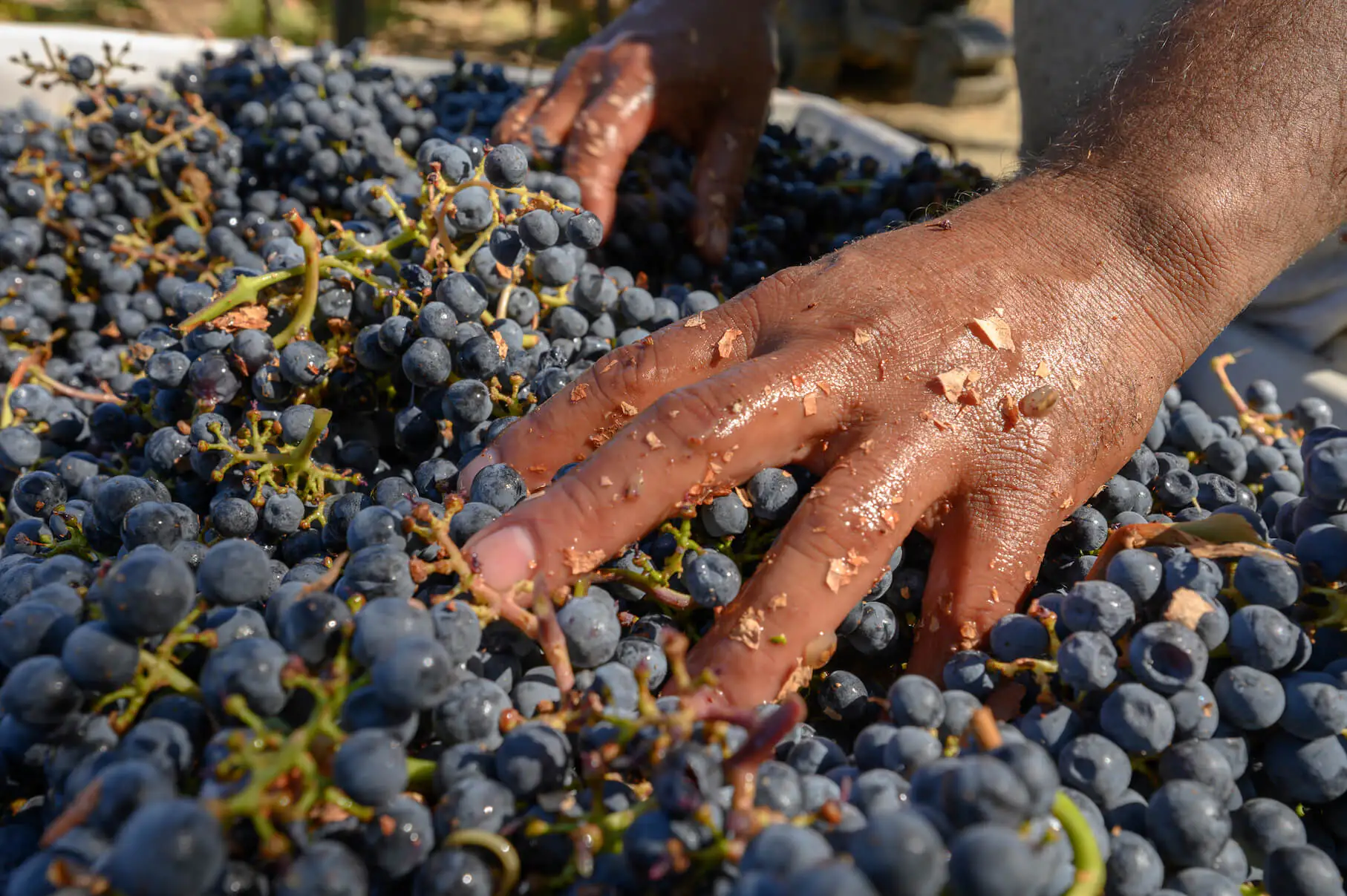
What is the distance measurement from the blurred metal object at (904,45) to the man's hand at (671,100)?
20.2ft

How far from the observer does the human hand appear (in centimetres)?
108

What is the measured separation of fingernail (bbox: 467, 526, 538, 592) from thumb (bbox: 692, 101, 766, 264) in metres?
1.22

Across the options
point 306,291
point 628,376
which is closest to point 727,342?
point 628,376

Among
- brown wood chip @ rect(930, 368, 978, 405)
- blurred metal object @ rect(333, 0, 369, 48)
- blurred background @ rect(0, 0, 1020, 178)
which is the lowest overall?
blurred background @ rect(0, 0, 1020, 178)

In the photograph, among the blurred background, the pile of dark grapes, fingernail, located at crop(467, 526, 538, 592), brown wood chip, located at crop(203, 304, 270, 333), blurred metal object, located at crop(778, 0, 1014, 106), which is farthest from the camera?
blurred metal object, located at crop(778, 0, 1014, 106)

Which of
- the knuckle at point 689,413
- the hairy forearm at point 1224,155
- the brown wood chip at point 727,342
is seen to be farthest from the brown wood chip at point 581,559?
the hairy forearm at point 1224,155

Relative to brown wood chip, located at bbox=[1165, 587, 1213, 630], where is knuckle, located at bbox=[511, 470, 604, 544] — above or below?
below

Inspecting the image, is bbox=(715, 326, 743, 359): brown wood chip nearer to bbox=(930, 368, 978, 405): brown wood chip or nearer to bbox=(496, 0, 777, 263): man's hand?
bbox=(930, 368, 978, 405): brown wood chip

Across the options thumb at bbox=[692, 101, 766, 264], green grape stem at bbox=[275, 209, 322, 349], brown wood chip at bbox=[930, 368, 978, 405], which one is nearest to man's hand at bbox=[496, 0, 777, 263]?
thumb at bbox=[692, 101, 766, 264]

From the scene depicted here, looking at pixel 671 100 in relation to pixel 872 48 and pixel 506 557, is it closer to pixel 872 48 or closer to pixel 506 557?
pixel 506 557

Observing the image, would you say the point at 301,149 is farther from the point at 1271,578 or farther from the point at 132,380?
the point at 1271,578

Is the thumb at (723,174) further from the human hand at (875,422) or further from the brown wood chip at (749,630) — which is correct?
the brown wood chip at (749,630)

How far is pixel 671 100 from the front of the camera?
2219mm

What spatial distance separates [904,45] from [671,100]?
7.14 meters
